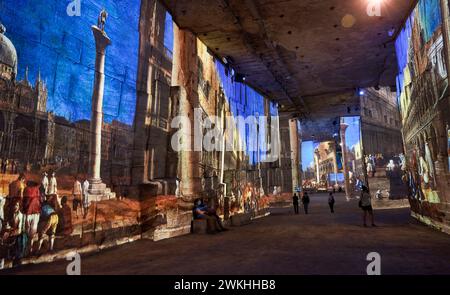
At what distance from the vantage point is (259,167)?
62.4 ft

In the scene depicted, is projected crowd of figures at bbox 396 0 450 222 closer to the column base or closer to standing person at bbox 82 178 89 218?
the column base

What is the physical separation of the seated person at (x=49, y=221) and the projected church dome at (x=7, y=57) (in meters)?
2.48

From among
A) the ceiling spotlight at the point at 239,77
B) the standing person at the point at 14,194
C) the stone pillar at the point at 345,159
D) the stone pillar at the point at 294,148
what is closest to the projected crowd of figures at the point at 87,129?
the standing person at the point at 14,194

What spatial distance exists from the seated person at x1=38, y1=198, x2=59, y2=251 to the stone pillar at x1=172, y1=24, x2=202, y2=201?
4913mm

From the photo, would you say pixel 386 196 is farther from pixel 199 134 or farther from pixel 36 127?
pixel 36 127

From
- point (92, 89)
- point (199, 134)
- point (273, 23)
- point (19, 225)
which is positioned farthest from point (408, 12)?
point (19, 225)

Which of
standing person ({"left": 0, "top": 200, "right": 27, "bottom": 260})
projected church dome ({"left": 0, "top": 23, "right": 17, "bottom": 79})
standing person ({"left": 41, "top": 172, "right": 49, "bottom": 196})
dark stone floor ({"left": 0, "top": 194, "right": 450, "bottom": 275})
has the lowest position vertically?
dark stone floor ({"left": 0, "top": 194, "right": 450, "bottom": 275})

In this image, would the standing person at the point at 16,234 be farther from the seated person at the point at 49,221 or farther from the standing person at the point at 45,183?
the standing person at the point at 45,183

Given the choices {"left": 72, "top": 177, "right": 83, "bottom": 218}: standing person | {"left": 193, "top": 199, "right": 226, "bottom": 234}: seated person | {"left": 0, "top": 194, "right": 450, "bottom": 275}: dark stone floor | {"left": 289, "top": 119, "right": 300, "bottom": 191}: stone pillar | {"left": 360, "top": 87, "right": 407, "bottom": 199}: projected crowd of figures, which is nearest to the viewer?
{"left": 0, "top": 194, "right": 450, "bottom": 275}: dark stone floor

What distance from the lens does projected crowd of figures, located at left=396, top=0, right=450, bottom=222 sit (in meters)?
8.28

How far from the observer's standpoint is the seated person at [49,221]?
5.65 metres

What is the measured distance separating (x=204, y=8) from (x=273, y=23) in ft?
9.40

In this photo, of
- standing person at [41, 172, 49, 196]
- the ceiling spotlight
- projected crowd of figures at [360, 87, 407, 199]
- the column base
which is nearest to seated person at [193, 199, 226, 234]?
the column base

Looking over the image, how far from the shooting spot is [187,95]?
1111 cm
